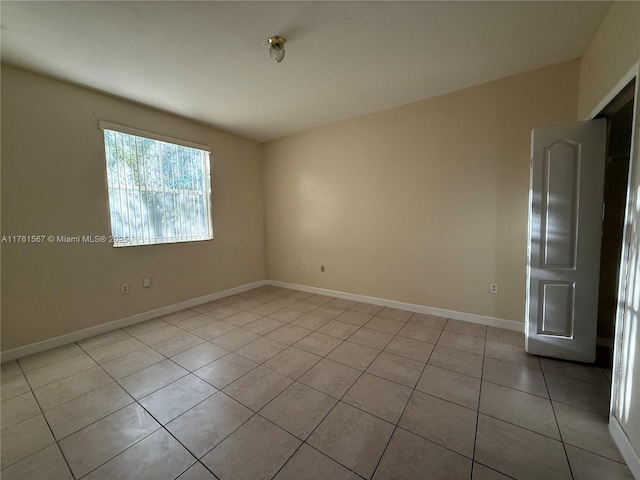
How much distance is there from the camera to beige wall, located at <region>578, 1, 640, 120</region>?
4.74 ft

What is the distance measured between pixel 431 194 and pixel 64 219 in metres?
4.11

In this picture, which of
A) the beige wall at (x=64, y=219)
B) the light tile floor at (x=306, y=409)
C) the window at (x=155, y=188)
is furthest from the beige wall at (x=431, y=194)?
the beige wall at (x=64, y=219)

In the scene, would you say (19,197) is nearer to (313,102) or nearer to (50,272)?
(50,272)

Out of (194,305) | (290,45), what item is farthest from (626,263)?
(194,305)

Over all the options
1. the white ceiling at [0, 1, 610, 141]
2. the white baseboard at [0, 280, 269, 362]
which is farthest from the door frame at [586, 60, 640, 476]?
the white baseboard at [0, 280, 269, 362]

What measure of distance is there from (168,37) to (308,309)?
3199 millimetres

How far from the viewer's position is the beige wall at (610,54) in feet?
4.74

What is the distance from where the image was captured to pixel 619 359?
142cm

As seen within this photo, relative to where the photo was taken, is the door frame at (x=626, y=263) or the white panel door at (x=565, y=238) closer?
the door frame at (x=626, y=263)

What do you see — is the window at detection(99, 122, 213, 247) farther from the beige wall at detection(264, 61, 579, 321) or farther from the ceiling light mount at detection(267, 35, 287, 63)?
the ceiling light mount at detection(267, 35, 287, 63)

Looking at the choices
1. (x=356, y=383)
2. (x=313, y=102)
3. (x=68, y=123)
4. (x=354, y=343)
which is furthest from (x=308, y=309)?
(x=68, y=123)

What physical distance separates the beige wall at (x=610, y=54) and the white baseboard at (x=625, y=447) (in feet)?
6.74

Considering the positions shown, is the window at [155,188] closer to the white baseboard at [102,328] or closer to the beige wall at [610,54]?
the white baseboard at [102,328]

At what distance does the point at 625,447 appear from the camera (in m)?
1.26
